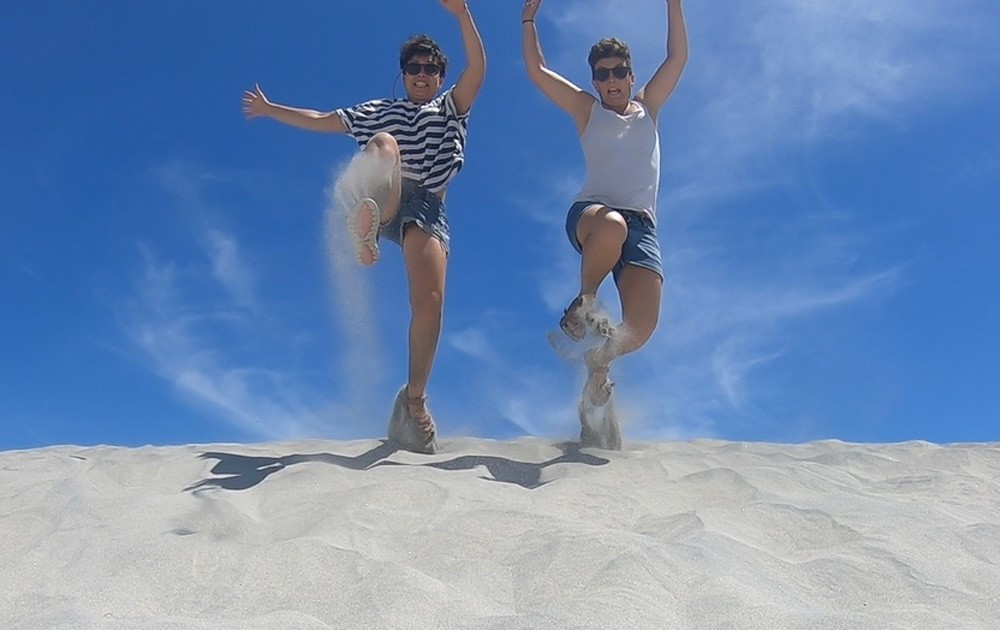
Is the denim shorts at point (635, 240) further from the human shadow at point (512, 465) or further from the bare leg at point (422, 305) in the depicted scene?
the human shadow at point (512, 465)

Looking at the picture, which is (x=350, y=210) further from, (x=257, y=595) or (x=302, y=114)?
(x=257, y=595)

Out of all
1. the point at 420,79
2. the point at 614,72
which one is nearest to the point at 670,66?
the point at 614,72

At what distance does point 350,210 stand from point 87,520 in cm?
157

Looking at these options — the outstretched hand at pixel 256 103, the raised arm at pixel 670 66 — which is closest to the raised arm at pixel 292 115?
the outstretched hand at pixel 256 103

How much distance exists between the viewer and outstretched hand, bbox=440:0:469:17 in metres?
3.74

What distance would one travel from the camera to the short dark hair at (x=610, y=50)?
161 inches

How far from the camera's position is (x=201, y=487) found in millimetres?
2854

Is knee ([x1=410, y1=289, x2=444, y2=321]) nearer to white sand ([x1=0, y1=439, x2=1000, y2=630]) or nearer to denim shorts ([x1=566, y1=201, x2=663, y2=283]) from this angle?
white sand ([x1=0, y1=439, x2=1000, y2=630])

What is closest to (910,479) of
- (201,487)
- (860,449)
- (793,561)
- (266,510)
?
(860,449)

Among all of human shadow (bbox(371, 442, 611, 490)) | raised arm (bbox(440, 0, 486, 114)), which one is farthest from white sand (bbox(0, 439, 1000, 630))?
raised arm (bbox(440, 0, 486, 114))

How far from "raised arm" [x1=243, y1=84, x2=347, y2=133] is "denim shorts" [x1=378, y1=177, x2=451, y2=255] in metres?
0.51

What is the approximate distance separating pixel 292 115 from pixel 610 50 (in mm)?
1629

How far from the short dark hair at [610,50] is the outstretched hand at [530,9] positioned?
1.14ft

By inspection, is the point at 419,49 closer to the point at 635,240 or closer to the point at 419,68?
the point at 419,68
